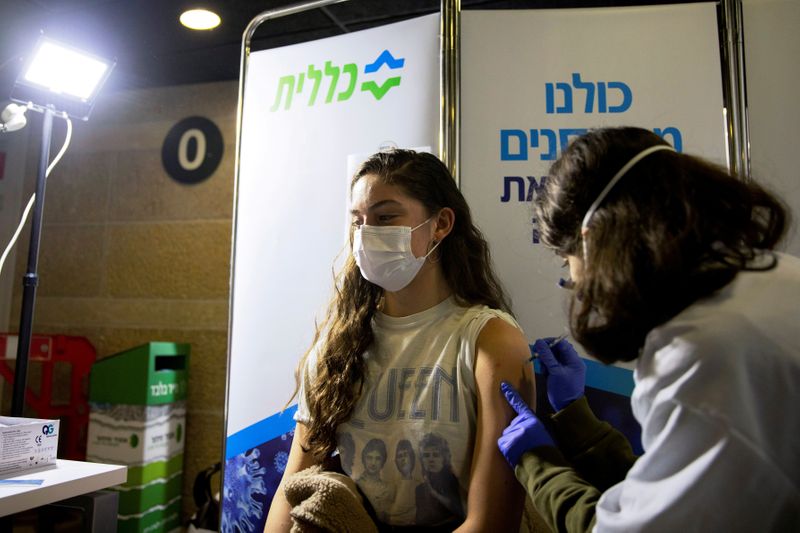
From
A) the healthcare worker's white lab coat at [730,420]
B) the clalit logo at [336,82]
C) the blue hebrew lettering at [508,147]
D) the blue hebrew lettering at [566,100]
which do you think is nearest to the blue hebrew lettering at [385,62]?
the clalit logo at [336,82]

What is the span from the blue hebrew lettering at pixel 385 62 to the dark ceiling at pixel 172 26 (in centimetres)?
89

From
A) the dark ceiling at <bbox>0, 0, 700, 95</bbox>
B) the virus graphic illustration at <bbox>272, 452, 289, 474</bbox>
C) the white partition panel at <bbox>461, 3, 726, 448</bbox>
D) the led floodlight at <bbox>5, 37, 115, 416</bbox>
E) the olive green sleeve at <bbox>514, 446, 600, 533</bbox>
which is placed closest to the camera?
the olive green sleeve at <bbox>514, 446, 600, 533</bbox>

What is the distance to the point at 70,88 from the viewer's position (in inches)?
77.1

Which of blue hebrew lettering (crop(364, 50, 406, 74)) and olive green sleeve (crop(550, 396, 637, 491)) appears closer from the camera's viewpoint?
olive green sleeve (crop(550, 396, 637, 491))

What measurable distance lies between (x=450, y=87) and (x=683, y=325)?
4.53 ft

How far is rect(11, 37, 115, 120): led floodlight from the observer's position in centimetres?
184

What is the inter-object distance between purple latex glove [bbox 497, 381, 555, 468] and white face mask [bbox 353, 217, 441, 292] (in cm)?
49

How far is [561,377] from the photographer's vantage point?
4.83 feet

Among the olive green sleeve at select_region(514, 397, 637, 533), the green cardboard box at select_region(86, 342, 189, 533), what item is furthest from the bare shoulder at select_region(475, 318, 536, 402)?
the green cardboard box at select_region(86, 342, 189, 533)

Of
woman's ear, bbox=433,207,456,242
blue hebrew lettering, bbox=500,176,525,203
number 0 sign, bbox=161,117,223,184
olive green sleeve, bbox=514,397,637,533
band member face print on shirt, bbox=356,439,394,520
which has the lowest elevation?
band member face print on shirt, bbox=356,439,394,520

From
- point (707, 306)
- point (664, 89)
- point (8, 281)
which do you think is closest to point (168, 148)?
point (8, 281)

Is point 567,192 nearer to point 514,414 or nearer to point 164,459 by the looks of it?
point 514,414

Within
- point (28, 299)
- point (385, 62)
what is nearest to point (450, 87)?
point (385, 62)

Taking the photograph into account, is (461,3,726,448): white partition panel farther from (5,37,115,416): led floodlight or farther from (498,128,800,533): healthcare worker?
(5,37,115,416): led floodlight
